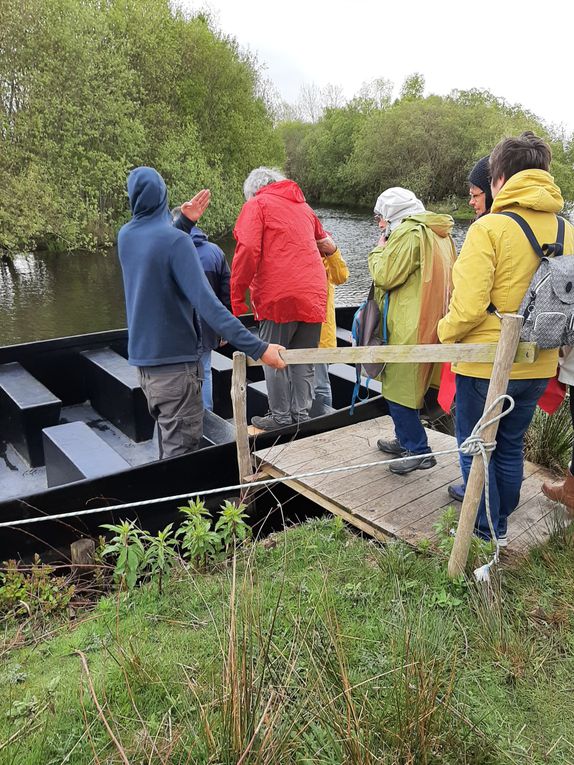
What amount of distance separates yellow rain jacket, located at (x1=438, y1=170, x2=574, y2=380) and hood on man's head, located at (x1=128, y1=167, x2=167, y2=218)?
1.61m

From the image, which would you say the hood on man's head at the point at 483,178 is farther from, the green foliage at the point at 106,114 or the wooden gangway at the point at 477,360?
the green foliage at the point at 106,114

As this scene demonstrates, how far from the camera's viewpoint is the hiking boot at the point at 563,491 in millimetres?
2805

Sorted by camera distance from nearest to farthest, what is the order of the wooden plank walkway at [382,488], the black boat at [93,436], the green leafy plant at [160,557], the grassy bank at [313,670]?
1. the grassy bank at [313,670]
2. the green leafy plant at [160,557]
3. the wooden plank walkway at [382,488]
4. the black boat at [93,436]

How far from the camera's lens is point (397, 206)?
2975 millimetres

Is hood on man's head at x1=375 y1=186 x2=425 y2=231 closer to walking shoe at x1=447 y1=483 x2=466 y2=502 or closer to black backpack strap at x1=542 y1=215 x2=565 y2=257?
black backpack strap at x1=542 y1=215 x2=565 y2=257

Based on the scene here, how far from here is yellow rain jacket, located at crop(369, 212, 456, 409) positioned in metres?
2.86

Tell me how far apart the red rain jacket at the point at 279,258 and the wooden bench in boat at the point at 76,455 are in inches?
51.6

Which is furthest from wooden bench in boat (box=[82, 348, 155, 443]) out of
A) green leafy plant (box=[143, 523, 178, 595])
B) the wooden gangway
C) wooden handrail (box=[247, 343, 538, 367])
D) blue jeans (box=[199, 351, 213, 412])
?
the wooden gangway

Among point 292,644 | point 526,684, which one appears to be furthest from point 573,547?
point 292,644

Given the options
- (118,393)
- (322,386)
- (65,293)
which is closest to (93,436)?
(118,393)

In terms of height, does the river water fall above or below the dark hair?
below

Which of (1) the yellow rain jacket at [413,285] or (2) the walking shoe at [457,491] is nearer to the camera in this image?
(1) the yellow rain jacket at [413,285]

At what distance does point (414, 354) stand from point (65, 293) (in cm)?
1303

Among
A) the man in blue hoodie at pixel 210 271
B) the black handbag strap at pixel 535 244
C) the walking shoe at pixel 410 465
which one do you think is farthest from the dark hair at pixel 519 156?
the man in blue hoodie at pixel 210 271
